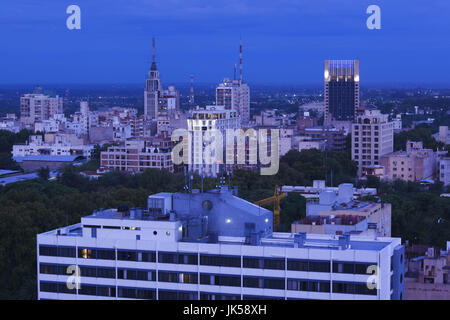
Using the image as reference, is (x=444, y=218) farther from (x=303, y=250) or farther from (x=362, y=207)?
A: (x=303, y=250)

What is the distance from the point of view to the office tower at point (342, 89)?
51906mm

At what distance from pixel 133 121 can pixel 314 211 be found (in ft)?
99.9

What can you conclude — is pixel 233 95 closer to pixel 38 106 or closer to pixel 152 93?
pixel 152 93

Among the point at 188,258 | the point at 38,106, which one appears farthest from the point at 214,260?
the point at 38,106

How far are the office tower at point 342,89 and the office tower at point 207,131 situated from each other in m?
18.9

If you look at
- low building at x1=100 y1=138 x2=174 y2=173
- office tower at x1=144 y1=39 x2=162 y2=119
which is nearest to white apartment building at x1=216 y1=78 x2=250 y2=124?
office tower at x1=144 y1=39 x2=162 y2=119

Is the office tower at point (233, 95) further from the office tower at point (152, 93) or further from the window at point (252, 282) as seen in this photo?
the window at point (252, 282)

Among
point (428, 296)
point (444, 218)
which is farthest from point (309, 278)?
point (444, 218)

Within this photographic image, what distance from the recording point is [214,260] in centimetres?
760

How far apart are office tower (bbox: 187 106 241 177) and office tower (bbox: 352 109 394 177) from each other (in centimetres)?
483

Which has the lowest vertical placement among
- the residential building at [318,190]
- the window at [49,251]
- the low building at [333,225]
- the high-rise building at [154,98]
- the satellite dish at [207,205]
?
the residential building at [318,190]

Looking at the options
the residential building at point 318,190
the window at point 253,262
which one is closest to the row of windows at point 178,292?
the window at point 253,262

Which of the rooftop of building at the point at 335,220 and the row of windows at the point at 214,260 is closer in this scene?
the row of windows at the point at 214,260

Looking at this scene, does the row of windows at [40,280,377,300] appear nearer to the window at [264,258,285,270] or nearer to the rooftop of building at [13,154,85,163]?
the window at [264,258,285,270]
